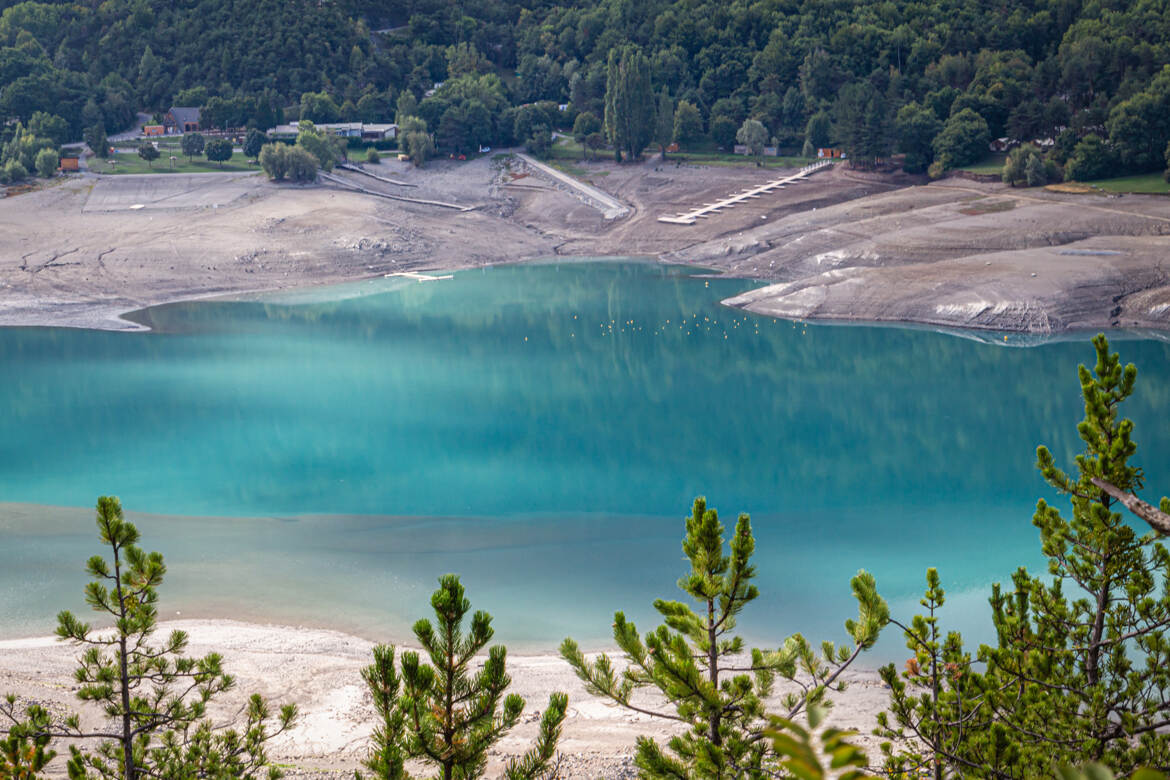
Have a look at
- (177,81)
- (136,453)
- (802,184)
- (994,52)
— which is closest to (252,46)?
(177,81)

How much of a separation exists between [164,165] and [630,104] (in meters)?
40.1

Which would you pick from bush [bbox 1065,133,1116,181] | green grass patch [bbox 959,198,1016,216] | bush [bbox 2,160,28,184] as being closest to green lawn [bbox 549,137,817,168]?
green grass patch [bbox 959,198,1016,216]

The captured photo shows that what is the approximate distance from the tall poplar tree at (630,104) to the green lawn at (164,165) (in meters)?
31.0

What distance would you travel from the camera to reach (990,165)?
8188cm

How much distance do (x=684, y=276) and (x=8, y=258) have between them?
4360cm

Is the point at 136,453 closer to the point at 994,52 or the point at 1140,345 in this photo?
the point at 1140,345

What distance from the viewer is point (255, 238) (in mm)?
77312

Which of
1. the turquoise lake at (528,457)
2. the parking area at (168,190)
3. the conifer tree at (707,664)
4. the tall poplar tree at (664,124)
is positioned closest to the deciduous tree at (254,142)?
the parking area at (168,190)

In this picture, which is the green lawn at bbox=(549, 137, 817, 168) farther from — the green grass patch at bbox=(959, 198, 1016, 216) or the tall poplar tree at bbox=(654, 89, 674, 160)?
the green grass patch at bbox=(959, 198, 1016, 216)

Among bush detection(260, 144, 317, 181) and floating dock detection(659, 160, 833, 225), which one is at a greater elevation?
bush detection(260, 144, 317, 181)

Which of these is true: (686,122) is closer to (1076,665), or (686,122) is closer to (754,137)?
(754,137)

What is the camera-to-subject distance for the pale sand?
17.3 meters

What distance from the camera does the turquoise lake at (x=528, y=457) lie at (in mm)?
26109

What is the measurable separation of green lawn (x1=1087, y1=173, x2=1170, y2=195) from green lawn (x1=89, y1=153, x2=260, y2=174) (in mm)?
66479
